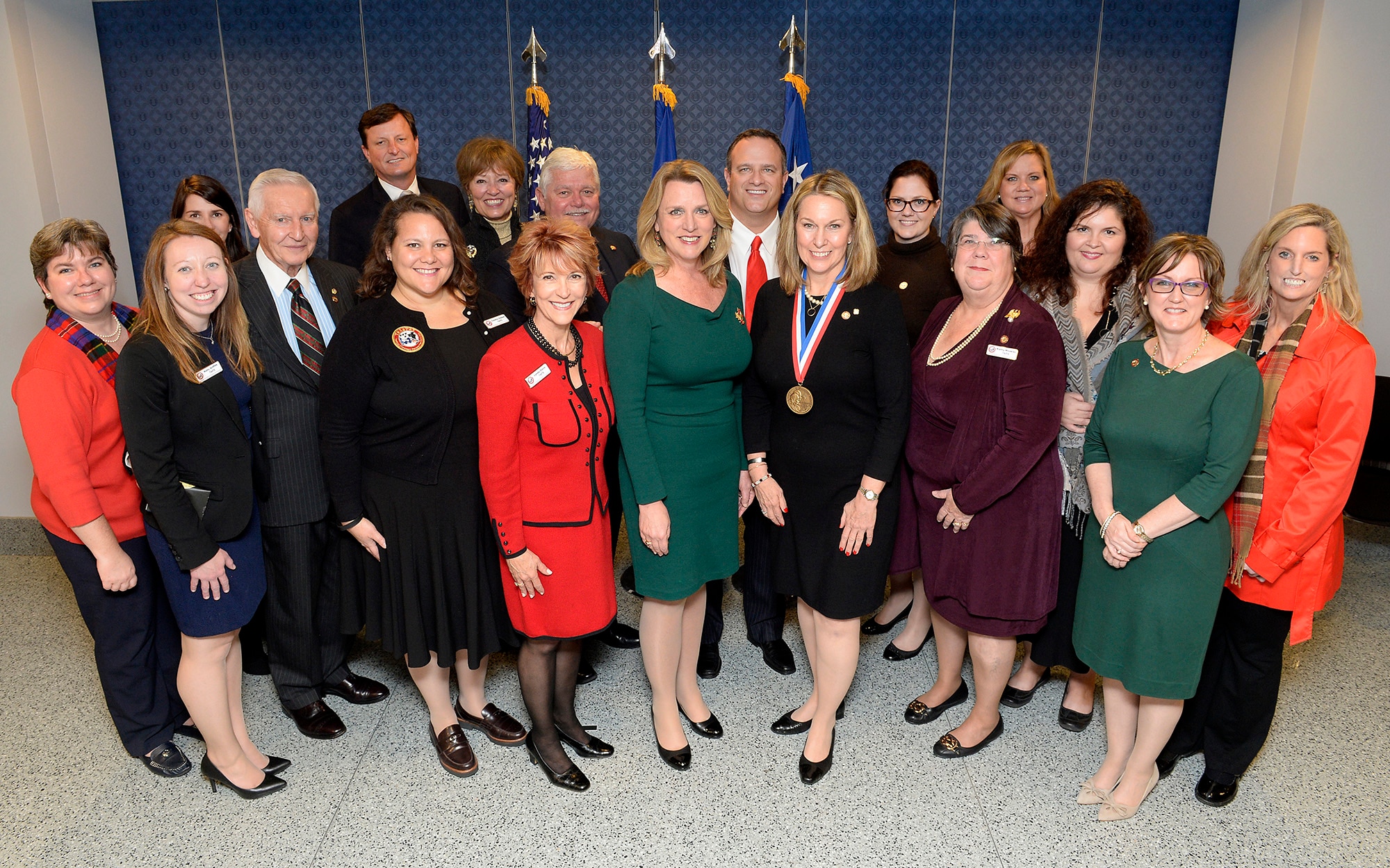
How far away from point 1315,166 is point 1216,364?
3.43 m

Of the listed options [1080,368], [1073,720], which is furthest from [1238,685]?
[1080,368]

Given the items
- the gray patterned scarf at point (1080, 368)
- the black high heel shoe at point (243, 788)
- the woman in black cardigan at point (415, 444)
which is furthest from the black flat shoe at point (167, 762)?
the gray patterned scarf at point (1080, 368)

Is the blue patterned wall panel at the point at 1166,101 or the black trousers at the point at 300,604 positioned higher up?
the blue patterned wall panel at the point at 1166,101

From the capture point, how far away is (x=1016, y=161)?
3.76 metres

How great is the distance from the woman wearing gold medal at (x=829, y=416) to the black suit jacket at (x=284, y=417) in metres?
1.54

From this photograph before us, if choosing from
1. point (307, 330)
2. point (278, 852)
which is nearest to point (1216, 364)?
point (307, 330)

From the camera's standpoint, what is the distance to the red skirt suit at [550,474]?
8.00 feet

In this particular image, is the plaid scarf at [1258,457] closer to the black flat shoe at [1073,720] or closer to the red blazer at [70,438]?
the black flat shoe at [1073,720]

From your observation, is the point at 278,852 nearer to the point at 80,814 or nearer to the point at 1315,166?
the point at 80,814

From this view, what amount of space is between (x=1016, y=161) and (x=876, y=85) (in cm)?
194

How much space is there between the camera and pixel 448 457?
2631mm

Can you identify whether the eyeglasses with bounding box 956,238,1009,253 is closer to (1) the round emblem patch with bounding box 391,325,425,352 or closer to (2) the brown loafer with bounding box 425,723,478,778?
(1) the round emblem patch with bounding box 391,325,425,352

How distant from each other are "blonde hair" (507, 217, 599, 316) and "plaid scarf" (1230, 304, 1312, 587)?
2092mm

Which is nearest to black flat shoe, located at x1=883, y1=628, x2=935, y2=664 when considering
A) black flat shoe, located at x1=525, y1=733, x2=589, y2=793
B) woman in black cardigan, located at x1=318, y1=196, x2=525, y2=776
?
black flat shoe, located at x1=525, y1=733, x2=589, y2=793
